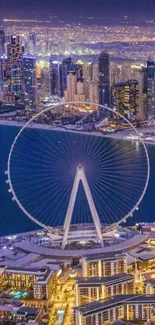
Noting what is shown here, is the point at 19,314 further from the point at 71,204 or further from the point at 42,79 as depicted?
the point at 42,79

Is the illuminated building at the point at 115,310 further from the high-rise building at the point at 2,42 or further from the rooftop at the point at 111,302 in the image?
the high-rise building at the point at 2,42

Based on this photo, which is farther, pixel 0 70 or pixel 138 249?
pixel 0 70

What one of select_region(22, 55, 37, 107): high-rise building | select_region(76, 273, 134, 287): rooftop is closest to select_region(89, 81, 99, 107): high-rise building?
select_region(22, 55, 37, 107): high-rise building

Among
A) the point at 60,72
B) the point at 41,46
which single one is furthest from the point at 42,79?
the point at 41,46

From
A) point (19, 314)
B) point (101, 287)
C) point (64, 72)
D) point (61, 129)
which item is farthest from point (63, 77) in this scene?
point (19, 314)

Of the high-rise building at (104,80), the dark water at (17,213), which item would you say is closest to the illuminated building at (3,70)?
the high-rise building at (104,80)

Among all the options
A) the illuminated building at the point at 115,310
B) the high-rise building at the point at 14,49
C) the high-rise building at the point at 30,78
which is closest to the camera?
the illuminated building at the point at 115,310

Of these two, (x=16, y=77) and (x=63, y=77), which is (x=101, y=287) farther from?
(x=16, y=77)
